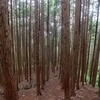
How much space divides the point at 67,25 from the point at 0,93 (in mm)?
6834

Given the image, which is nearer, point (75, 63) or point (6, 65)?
point (6, 65)

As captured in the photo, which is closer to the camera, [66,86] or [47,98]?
[66,86]

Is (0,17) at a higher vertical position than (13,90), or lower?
higher

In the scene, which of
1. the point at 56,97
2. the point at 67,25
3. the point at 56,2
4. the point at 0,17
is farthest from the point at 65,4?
the point at 56,2

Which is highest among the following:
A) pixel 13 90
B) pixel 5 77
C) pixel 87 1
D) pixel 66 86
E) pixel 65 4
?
pixel 87 1

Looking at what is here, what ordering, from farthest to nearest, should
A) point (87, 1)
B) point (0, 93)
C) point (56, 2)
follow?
point (56, 2) < point (87, 1) < point (0, 93)

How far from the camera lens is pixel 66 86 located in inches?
232

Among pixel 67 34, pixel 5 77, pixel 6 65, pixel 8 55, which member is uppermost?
pixel 67 34

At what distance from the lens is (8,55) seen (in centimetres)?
307

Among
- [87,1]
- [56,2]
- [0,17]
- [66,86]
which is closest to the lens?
[0,17]

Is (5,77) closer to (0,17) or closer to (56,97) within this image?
(0,17)

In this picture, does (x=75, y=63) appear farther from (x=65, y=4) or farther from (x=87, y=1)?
(x=87, y=1)

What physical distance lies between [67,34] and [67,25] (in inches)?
12.7

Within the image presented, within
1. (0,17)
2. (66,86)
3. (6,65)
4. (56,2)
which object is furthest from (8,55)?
(56,2)
